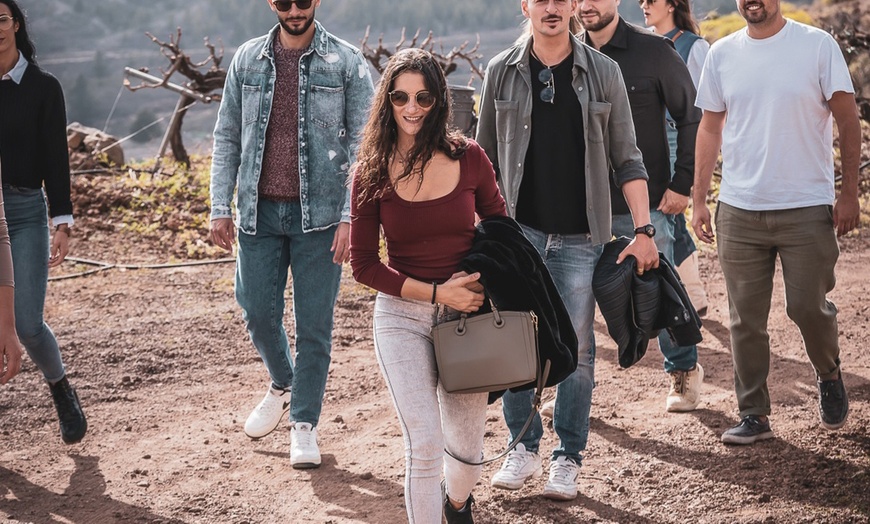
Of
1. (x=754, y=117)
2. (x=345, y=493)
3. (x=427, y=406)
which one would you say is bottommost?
(x=345, y=493)

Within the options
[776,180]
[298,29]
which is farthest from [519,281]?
[298,29]

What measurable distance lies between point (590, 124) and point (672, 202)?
1211mm

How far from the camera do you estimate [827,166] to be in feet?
16.5

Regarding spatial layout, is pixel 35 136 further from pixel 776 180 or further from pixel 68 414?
pixel 776 180

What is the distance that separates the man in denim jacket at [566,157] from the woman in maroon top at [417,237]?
74 cm

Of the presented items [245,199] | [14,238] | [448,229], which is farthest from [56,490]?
[448,229]

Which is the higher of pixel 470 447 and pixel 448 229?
pixel 448 229

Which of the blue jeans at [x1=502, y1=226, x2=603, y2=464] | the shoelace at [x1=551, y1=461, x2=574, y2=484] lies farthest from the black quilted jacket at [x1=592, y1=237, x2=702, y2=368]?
the shoelace at [x1=551, y1=461, x2=574, y2=484]

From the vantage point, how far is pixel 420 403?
3.72 m

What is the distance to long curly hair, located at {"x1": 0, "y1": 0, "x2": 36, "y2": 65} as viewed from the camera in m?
5.28

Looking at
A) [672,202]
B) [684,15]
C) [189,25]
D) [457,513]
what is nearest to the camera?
[457,513]

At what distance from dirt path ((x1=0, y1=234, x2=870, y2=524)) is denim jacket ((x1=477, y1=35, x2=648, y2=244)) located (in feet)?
3.82

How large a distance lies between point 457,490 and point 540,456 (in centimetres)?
115

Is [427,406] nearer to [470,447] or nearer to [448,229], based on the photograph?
[470,447]
